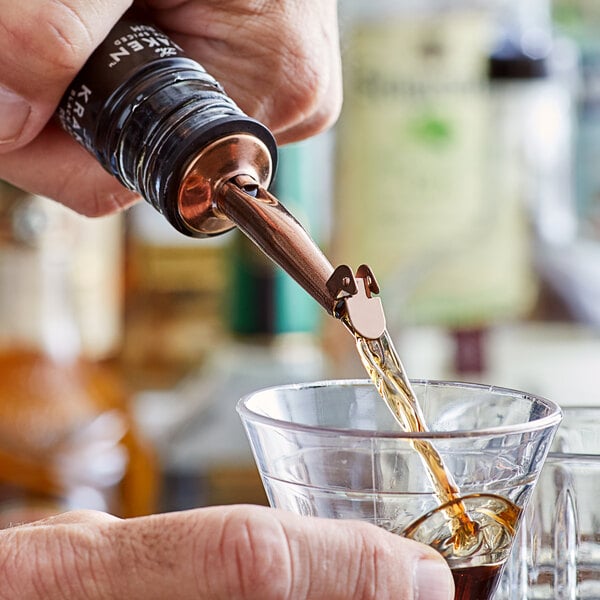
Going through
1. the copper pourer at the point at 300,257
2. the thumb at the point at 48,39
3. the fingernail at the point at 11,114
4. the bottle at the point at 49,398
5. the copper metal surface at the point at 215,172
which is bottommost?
the bottle at the point at 49,398

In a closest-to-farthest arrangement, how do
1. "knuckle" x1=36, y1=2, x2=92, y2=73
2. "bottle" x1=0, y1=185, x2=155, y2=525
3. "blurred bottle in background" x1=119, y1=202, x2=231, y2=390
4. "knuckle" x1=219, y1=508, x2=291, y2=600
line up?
"knuckle" x1=219, y1=508, x2=291, y2=600 → "knuckle" x1=36, y1=2, x2=92, y2=73 → "bottle" x1=0, y1=185, x2=155, y2=525 → "blurred bottle in background" x1=119, y1=202, x2=231, y2=390

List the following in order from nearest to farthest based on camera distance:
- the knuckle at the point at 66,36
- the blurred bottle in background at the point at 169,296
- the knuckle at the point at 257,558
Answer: the knuckle at the point at 257,558
the knuckle at the point at 66,36
the blurred bottle in background at the point at 169,296

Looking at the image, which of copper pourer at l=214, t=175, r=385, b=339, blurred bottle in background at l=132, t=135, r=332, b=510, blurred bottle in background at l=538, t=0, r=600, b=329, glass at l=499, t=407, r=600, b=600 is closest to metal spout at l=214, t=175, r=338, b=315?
copper pourer at l=214, t=175, r=385, b=339

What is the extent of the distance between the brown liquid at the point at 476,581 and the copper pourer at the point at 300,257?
3.2 inches

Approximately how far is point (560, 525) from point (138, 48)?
0.23m

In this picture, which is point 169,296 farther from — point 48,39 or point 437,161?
point 48,39

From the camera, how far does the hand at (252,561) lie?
349 millimetres

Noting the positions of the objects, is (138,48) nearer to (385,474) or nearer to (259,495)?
(385,474)

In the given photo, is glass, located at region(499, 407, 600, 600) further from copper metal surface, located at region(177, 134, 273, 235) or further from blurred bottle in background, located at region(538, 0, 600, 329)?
blurred bottle in background, located at region(538, 0, 600, 329)

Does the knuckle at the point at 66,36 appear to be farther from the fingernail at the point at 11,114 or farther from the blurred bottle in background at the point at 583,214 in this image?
the blurred bottle in background at the point at 583,214

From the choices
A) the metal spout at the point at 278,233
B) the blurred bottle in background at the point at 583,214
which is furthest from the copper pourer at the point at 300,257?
the blurred bottle in background at the point at 583,214

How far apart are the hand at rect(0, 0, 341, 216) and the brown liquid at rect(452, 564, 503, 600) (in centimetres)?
24

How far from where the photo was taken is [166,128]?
426mm

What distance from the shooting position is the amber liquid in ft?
1.22
